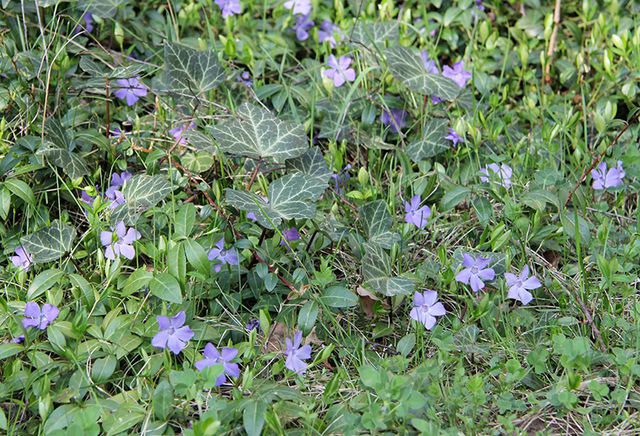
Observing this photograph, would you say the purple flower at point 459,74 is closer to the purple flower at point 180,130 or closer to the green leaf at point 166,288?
the purple flower at point 180,130

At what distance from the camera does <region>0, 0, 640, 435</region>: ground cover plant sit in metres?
2.33

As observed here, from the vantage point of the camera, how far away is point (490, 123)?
3.37 metres

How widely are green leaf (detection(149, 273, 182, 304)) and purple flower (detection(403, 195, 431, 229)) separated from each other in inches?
34.7

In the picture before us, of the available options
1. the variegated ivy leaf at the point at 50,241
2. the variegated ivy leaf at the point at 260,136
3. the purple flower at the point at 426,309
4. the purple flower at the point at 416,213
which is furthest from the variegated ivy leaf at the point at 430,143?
the variegated ivy leaf at the point at 50,241

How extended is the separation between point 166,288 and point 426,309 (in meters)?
0.78

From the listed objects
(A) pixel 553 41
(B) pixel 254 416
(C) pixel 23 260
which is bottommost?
(C) pixel 23 260

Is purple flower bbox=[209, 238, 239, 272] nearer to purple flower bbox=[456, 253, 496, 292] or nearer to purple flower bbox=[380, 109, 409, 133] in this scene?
purple flower bbox=[456, 253, 496, 292]

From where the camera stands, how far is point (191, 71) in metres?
3.19

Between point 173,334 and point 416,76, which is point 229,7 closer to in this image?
point 416,76

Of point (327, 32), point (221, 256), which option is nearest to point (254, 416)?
point (221, 256)

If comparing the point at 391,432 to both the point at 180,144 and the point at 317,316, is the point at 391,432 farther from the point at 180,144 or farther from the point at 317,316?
the point at 180,144

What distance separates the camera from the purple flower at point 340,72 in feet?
A: 11.4

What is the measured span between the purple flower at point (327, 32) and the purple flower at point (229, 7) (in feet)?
1.22

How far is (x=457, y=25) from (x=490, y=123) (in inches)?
29.0
